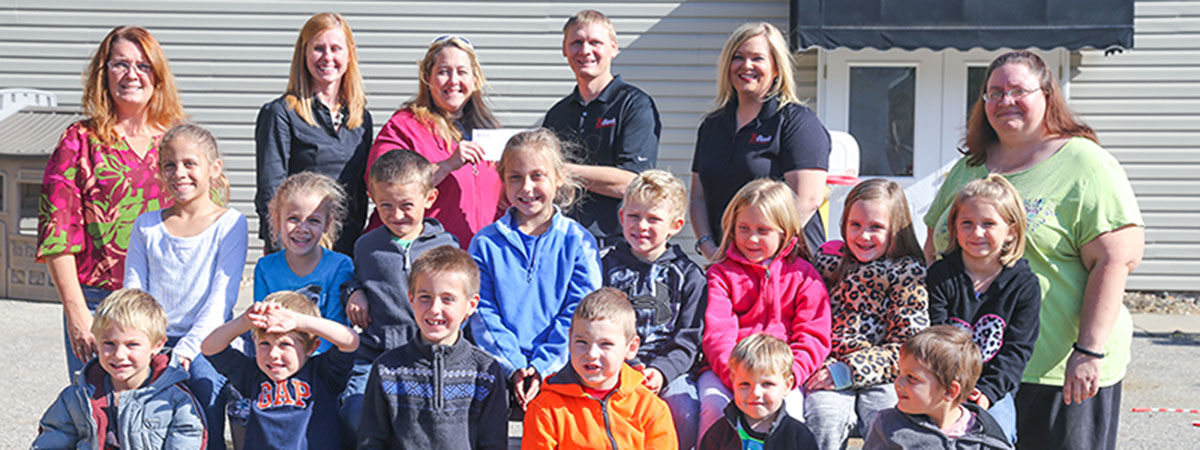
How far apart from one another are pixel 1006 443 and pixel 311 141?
9.48 feet

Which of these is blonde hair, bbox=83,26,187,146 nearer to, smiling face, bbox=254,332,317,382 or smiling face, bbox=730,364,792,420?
smiling face, bbox=254,332,317,382

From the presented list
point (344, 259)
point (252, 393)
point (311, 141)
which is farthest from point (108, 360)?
point (311, 141)

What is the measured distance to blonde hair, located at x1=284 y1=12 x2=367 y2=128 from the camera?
415cm

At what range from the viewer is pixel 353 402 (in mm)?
3539

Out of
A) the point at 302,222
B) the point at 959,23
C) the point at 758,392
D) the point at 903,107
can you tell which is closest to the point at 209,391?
the point at 302,222

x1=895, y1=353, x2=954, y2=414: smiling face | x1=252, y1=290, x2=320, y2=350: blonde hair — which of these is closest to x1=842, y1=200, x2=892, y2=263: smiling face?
x1=895, y1=353, x2=954, y2=414: smiling face

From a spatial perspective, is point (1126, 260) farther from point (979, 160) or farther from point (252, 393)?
point (252, 393)

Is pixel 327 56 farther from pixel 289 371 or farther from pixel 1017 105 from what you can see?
pixel 1017 105

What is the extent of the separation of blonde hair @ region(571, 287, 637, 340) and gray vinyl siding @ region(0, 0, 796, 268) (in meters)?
6.65

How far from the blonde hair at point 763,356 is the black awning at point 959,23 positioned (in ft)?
19.7

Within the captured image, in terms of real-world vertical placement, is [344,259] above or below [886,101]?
below

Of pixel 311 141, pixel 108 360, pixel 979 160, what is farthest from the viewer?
pixel 311 141

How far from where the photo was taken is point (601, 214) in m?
4.18

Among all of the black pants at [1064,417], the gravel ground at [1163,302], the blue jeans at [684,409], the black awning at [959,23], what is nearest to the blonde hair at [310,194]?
the blue jeans at [684,409]
